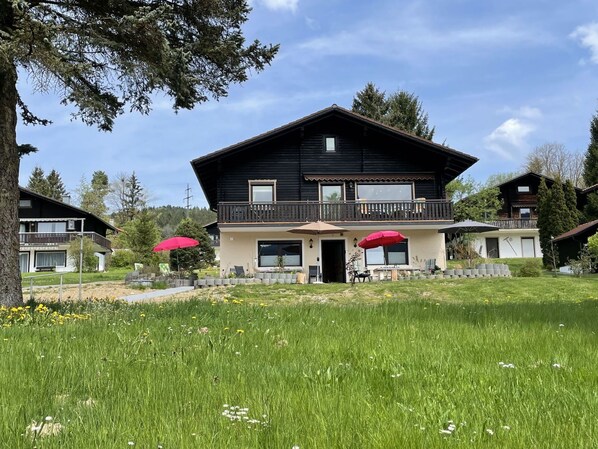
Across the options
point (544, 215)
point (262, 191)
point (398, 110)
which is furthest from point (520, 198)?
point (262, 191)

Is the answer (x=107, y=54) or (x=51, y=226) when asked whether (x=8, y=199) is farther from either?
(x=51, y=226)

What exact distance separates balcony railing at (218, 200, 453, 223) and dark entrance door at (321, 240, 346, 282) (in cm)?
182

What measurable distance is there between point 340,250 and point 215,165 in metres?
8.05

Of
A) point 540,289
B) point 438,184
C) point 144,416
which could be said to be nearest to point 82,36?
point 144,416

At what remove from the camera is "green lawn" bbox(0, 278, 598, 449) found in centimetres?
221

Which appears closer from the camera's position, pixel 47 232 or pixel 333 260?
pixel 333 260

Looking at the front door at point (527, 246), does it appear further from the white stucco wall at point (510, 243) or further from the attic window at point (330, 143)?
the attic window at point (330, 143)

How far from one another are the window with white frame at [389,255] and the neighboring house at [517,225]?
24.4 metres

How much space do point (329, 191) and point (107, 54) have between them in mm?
17627

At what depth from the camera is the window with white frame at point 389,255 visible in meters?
25.0

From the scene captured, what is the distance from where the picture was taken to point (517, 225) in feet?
152

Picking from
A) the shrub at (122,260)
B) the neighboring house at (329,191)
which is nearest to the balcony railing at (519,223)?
the neighboring house at (329,191)

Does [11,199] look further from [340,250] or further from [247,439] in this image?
[340,250]

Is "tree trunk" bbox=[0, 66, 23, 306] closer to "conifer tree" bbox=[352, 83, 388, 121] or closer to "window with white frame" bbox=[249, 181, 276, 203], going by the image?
"window with white frame" bbox=[249, 181, 276, 203]
